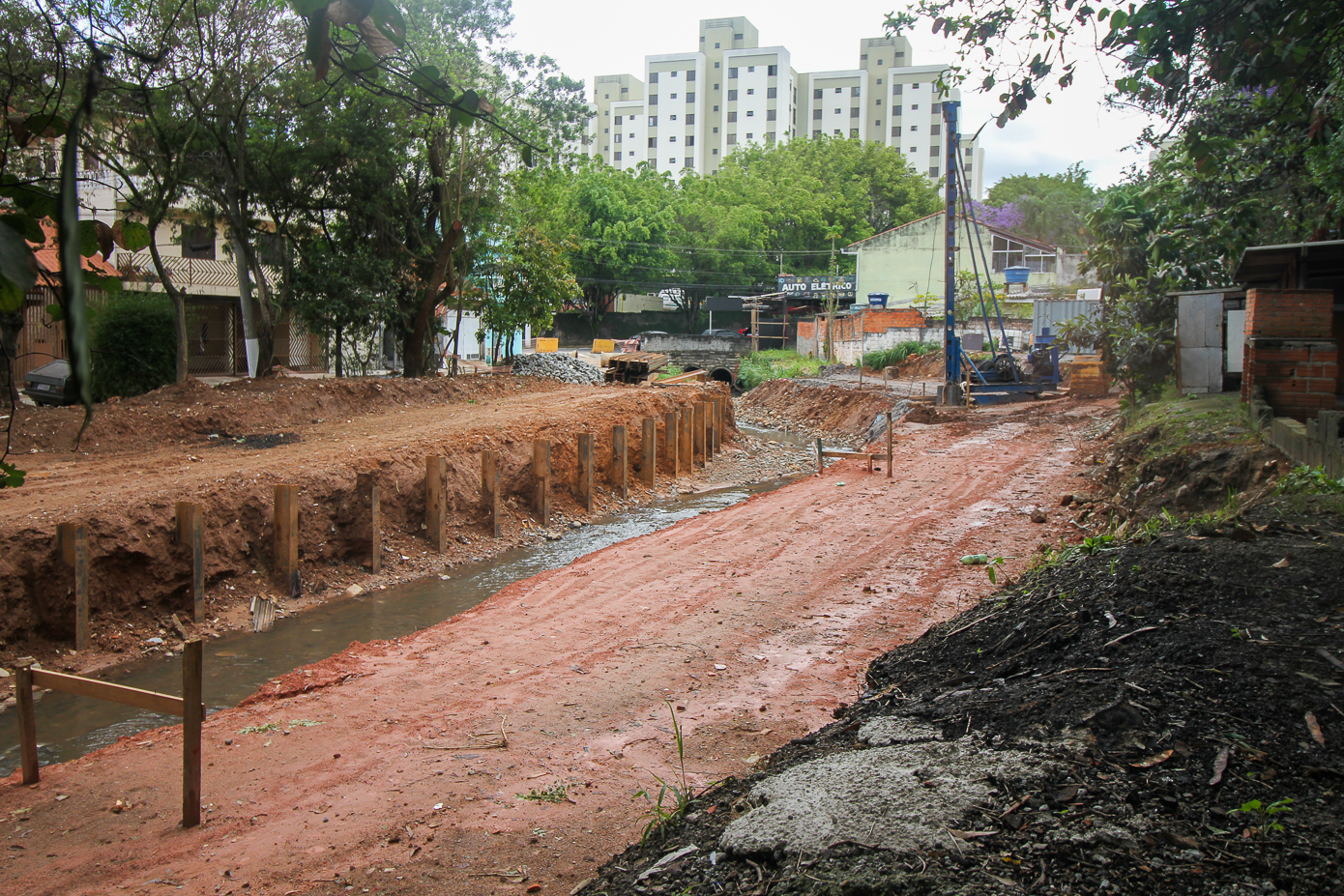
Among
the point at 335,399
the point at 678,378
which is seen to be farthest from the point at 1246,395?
the point at 678,378

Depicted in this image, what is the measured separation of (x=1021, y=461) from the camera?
18.2 meters

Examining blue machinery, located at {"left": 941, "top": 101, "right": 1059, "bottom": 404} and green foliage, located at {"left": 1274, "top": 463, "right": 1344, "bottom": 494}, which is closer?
green foliage, located at {"left": 1274, "top": 463, "right": 1344, "bottom": 494}

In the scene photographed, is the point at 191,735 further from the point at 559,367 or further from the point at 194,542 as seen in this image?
the point at 559,367

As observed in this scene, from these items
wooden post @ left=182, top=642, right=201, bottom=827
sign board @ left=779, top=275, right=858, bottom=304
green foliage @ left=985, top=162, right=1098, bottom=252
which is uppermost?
green foliage @ left=985, top=162, right=1098, bottom=252

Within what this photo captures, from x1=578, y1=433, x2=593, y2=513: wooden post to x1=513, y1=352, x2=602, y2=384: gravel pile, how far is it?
1706 centimetres

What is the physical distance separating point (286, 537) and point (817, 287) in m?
39.7

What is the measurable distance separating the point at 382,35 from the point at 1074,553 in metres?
5.92

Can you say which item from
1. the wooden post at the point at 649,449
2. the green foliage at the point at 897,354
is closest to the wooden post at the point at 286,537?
the wooden post at the point at 649,449

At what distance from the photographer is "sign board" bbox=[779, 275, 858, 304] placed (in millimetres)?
47094

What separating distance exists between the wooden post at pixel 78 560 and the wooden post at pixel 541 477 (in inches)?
296

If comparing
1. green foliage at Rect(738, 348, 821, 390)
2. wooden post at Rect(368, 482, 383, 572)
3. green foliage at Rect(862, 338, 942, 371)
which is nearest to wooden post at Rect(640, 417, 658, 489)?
wooden post at Rect(368, 482, 383, 572)

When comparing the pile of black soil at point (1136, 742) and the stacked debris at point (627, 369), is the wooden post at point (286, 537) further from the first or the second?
the stacked debris at point (627, 369)

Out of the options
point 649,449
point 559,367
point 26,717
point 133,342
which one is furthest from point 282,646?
point 559,367

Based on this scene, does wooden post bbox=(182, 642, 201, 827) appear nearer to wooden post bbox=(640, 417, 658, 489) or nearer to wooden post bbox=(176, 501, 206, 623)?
wooden post bbox=(176, 501, 206, 623)
